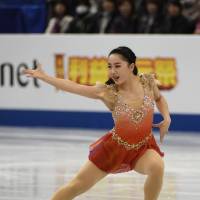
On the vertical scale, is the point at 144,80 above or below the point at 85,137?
above

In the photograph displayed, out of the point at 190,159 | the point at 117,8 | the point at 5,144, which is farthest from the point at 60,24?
the point at 190,159

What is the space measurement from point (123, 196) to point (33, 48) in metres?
6.36

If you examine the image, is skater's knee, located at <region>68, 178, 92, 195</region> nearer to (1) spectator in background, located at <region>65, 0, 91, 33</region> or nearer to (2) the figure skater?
(2) the figure skater

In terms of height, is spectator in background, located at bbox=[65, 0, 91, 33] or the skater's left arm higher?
the skater's left arm

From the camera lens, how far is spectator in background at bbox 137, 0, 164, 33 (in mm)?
13023

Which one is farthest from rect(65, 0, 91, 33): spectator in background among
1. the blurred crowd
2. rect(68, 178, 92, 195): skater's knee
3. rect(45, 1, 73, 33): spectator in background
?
rect(68, 178, 92, 195): skater's knee

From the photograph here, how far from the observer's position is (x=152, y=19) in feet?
43.0

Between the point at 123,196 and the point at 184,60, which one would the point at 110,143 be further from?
the point at 184,60

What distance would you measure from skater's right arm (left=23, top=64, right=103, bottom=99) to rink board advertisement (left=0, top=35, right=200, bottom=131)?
6.88 metres

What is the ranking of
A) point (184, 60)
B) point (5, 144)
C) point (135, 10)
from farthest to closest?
1. point (135, 10)
2. point (184, 60)
3. point (5, 144)

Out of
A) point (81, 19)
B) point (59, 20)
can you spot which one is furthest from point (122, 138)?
point (59, 20)

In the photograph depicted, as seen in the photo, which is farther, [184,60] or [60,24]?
[60,24]

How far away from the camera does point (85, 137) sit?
11484 millimetres

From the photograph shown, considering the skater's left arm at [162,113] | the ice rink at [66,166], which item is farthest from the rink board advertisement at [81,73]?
the skater's left arm at [162,113]
